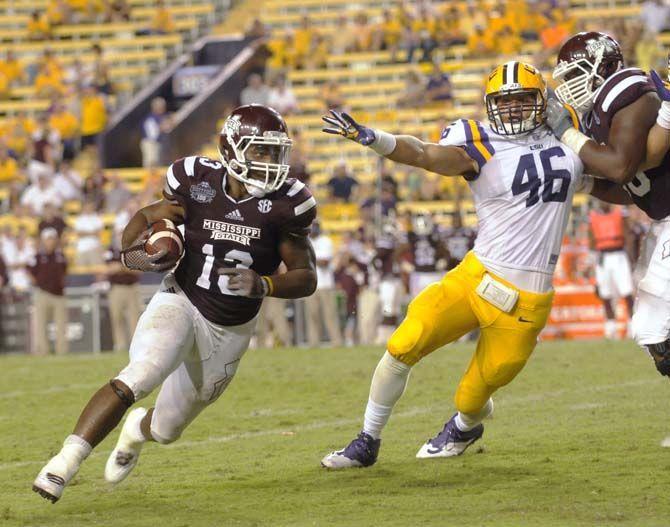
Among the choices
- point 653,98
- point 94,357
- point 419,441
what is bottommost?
point 94,357

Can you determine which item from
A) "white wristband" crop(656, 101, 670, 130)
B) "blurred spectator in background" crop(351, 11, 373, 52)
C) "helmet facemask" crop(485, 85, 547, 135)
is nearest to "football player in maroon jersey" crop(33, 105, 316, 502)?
"helmet facemask" crop(485, 85, 547, 135)

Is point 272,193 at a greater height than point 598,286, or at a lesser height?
greater

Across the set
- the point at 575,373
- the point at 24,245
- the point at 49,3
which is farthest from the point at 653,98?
the point at 49,3

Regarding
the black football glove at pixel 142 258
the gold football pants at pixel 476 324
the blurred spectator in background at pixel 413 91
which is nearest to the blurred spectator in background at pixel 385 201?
the blurred spectator in background at pixel 413 91

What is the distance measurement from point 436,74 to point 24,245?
588 centimetres

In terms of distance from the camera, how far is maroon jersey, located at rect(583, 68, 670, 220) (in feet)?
18.4

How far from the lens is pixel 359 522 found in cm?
468

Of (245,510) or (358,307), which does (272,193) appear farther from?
(358,307)

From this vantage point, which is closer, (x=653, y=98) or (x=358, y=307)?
(x=653, y=98)

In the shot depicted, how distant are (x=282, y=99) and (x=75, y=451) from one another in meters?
13.8

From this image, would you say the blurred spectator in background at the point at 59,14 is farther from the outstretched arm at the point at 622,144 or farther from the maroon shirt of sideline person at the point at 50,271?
the outstretched arm at the point at 622,144

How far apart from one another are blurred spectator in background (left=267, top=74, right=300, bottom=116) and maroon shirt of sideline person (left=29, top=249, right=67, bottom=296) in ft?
15.3

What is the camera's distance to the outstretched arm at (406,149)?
5.39 meters

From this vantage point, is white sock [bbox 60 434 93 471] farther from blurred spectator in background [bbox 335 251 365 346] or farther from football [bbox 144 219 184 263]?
blurred spectator in background [bbox 335 251 365 346]
